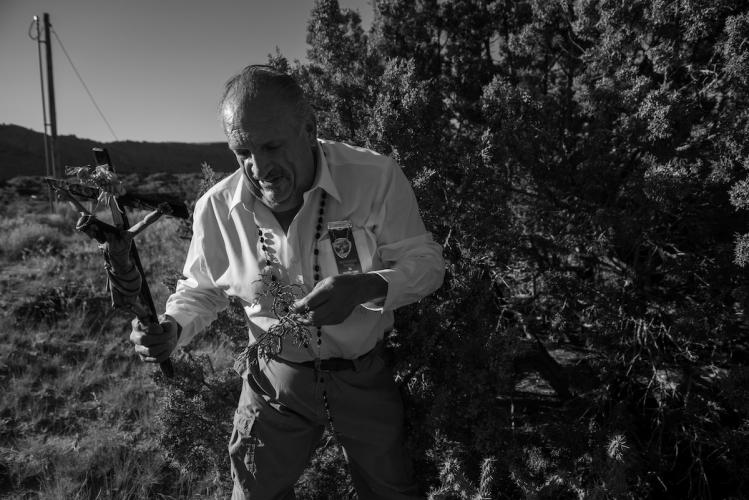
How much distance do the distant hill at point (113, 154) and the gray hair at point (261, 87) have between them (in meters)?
25.6

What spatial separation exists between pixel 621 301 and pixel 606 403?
61cm

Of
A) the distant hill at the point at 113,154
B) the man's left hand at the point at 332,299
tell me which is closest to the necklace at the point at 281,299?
the man's left hand at the point at 332,299

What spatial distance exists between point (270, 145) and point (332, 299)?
1.97 feet

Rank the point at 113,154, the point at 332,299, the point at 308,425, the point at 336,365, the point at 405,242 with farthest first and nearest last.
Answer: the point at 113,154, the point at 308,425, the point at 336,365, the point at 405,242, the point at 332,299

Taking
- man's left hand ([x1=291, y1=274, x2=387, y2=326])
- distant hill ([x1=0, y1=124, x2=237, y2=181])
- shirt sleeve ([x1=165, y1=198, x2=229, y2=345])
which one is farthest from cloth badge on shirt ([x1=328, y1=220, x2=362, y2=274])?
distant hill ([x1=0, y1=124, x2=237, y2=181])

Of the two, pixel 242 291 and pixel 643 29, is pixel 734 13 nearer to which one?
pixel 643 29

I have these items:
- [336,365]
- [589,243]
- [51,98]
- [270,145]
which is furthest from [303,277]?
[51,98]

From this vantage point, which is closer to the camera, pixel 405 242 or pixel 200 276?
pixel 405 242

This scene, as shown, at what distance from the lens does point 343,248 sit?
1994 millimetres

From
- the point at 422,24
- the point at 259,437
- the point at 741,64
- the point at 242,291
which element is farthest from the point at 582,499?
the point at 422,24

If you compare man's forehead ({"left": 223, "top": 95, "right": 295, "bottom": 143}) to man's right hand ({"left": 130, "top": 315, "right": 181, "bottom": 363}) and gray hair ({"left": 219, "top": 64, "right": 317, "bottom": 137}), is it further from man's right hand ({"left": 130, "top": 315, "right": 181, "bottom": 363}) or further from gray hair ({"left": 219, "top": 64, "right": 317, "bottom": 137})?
man's right hand ({"left": 130, "top": 315, "right": 181, "bottom": 363})

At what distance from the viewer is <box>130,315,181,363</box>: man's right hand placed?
1787mm

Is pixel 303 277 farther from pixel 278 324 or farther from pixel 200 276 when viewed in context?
pixel 200 276

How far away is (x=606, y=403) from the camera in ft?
10.00
